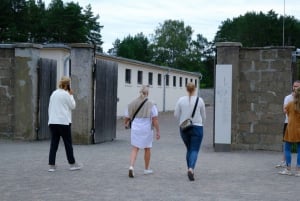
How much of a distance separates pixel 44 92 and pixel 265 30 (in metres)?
60.7

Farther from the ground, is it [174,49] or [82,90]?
[174,49]

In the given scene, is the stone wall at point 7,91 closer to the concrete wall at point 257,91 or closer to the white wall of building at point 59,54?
the concrete wall at point 257,91

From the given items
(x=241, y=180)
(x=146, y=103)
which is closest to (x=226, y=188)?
(x=241, y=180)

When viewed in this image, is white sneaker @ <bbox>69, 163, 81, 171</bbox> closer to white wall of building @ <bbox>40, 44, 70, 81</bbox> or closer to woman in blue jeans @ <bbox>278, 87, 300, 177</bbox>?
woman in blue jeans @ <bbox>278, 87, 300, 177</bbox>

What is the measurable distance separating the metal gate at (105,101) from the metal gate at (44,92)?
72.4 inches

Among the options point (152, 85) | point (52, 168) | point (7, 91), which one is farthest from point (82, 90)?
point (152, 85)

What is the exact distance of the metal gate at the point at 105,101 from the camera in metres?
15.4

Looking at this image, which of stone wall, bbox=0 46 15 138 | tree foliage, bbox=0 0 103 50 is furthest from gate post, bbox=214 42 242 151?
tree foliage, bbox=0 0 103 50

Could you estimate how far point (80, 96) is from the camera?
15078mm

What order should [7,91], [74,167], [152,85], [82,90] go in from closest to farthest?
[74,167] → [82,90] → [7,91] → [152,85]

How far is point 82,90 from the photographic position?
15.1 m

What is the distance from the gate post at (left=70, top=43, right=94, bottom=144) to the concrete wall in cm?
402

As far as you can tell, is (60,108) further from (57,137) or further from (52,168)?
(52,168)

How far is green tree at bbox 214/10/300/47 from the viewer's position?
6956cm
